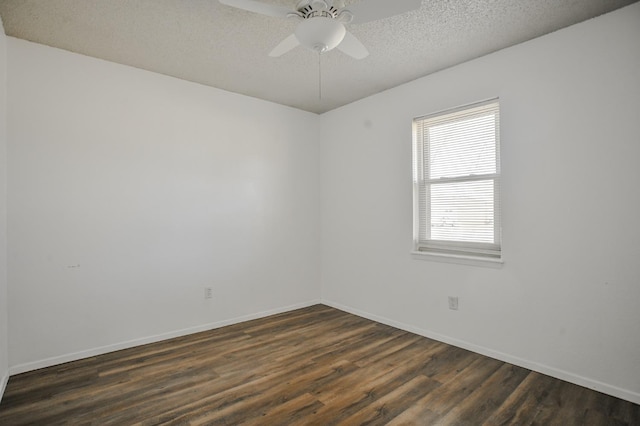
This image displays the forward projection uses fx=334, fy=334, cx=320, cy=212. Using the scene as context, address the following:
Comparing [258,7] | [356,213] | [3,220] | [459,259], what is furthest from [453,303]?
[3,220]

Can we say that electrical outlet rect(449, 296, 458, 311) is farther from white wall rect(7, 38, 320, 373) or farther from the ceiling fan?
the ceiling fan

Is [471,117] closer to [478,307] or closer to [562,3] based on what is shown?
[562,3]

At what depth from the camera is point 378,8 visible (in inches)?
71.3

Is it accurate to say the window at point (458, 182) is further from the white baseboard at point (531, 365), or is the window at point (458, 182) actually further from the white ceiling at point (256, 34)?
the white baseboard at point (531, 365)

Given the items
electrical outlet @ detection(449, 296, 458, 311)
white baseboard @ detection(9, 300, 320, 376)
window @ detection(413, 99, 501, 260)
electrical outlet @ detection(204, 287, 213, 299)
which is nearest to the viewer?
white baseboard @ detection(9, 300, 320, 376)

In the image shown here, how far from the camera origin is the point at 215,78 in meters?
3.50

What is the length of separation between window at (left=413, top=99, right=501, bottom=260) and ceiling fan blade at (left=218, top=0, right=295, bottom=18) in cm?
206

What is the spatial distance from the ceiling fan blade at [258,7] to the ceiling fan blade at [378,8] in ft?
1.23

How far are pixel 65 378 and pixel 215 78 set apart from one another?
9.77 feet

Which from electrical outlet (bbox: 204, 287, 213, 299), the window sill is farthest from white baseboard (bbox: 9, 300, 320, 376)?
the window sill

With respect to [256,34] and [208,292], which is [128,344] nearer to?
[208,292]

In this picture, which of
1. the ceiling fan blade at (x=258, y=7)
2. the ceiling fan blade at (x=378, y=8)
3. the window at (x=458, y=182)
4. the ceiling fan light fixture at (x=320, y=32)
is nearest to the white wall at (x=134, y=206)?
the window at (x=458, y=182)

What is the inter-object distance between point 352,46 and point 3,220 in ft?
9.45

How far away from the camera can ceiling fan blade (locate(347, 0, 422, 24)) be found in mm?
1745
